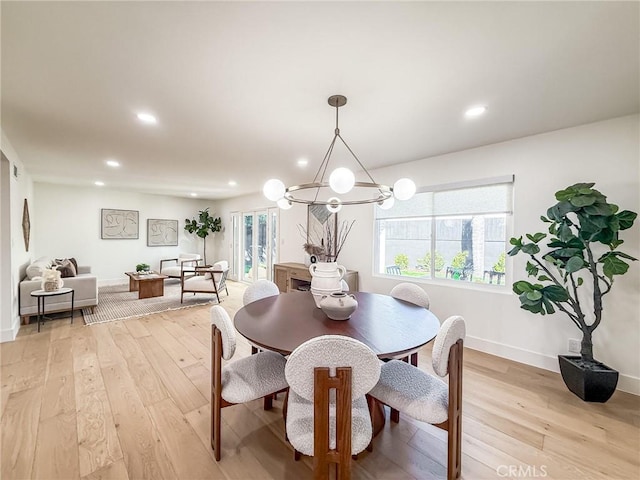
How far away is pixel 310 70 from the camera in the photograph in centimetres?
170

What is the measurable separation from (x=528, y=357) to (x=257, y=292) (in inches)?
113

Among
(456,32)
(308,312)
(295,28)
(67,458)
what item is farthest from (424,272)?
(67,458)

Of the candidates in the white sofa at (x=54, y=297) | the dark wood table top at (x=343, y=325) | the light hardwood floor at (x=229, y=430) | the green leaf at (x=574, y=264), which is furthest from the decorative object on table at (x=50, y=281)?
the green leaf at (x=574, y=264)

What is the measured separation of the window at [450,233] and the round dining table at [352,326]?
58.9 inches

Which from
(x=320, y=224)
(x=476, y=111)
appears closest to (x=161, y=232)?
(x=320, y=224)

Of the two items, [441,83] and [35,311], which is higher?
[441,83]

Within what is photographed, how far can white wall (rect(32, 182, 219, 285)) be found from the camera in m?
6.09

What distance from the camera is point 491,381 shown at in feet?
8.23

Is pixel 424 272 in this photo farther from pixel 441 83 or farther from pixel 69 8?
pixel 69 8

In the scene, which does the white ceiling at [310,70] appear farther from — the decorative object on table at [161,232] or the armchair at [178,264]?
the decorative object on table at [161,232]

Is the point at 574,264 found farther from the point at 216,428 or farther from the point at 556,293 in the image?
the point at 216,428

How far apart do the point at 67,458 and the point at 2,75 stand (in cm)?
246

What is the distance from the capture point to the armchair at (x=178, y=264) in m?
6.65
